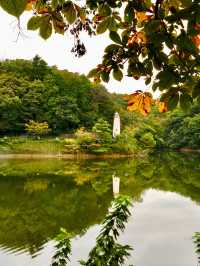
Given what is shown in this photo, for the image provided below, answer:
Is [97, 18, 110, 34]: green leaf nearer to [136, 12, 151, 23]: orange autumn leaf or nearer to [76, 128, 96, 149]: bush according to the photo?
[136, 12, 151, 23]: orange autumn leaf

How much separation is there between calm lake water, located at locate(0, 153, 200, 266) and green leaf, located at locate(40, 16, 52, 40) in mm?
6805

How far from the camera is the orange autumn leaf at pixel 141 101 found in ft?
4.78

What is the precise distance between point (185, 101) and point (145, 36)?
251 mm

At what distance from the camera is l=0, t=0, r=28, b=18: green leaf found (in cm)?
65

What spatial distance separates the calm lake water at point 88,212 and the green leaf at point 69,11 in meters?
6.77

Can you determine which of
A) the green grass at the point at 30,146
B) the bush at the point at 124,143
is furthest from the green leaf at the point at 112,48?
the green grass at the point at 30,146

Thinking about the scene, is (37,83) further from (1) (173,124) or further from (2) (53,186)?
(2) (53,186)

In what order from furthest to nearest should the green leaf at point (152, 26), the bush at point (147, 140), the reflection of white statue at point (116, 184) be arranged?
the bush at point (147, 140) → the reflection of white statue at point (116, 184) → the green leaf at point (152, 26)

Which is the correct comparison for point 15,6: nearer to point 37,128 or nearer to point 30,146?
point 30,146

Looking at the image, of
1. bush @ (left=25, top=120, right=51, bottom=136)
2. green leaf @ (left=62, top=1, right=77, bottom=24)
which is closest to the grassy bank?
bush @ (left=25, top=120, right=51, bottom=136)

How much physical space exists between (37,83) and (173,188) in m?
21.4

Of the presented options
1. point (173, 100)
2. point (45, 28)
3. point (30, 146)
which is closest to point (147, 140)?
point (30, 146)

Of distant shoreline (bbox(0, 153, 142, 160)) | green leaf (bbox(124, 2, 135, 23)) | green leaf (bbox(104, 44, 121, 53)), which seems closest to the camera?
green leaf (bbox(124, 2, 135, 23))

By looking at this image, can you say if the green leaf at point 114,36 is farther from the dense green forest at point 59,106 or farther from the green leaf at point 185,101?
the dense green forest at point 59,106
